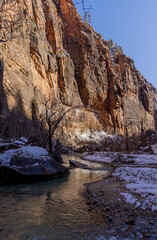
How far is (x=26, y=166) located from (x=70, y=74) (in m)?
43.6

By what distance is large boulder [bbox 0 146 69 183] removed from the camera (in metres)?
6.87

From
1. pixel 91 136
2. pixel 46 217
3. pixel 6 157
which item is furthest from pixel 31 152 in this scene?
pixel 91 136

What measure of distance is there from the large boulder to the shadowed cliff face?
55.8ft

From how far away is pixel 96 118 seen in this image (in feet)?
166

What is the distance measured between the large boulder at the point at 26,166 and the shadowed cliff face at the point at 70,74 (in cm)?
1700

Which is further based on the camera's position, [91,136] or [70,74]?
[70,74]

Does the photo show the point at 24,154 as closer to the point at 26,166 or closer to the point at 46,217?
the point at 26,166

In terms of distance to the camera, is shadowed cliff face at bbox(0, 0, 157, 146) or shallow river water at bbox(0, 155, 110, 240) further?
shadowed cliff face at bbox(0, 0, 157, 146)

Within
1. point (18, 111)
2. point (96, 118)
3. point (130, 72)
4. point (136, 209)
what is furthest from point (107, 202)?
point (130, 72)

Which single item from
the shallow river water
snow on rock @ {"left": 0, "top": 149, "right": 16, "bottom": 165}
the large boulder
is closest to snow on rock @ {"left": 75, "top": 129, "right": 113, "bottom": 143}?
the large boulder

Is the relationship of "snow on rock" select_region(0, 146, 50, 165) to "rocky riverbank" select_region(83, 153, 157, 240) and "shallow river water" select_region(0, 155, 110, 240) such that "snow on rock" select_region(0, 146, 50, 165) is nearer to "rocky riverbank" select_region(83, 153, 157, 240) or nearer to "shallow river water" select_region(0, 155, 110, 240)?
"shallow river water" select_region(0, 155, 110, 240)

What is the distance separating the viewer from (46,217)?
3561 mm

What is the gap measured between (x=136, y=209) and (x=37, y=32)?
41218 millimetres

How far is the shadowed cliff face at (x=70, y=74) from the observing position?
2922 cm
